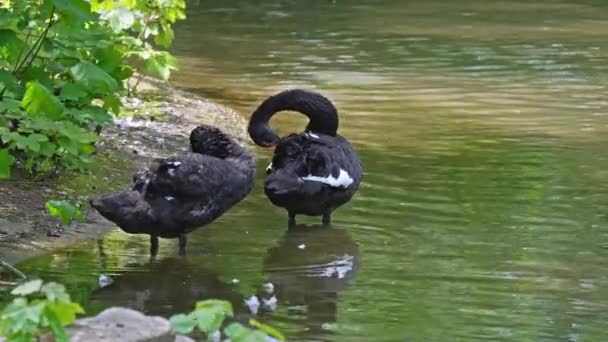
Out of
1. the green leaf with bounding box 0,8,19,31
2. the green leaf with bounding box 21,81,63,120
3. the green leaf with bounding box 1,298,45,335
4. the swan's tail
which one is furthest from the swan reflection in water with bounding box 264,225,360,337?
the green leaf with bounding box 1,298,45,335

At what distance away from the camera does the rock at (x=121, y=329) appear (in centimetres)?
512

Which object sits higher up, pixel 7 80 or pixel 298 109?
pixel 7 80

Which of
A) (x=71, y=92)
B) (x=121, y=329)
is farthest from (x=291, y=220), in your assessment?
(x=121, y=329)

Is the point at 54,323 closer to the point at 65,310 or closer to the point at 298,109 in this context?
the point at 65,310

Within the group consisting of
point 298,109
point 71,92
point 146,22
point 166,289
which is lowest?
point 166,289

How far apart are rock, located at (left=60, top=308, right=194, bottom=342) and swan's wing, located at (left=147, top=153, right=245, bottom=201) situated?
2.15 m

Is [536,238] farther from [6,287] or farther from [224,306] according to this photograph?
[224,306]

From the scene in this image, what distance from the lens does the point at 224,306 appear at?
4.18 meters

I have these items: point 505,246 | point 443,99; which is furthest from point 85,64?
point 443,99

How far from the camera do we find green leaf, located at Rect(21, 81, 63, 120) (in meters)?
6.26

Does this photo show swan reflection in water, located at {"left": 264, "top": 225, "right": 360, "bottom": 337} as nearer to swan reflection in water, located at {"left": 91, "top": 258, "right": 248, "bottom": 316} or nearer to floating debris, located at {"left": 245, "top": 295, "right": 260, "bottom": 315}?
floating debris, located at {"left": 245, "top": 295, "right": 260, "bottom": 315}

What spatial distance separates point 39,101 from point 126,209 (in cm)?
121

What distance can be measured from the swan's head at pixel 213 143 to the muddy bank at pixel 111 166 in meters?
0.82

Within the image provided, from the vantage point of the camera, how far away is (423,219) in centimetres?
888
